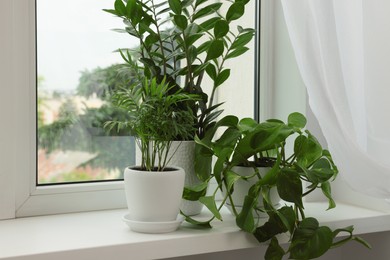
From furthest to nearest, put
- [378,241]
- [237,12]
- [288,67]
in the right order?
[288,67] → [378,241] → [237,12]

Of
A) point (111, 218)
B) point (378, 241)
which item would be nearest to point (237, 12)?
point (111, 218)

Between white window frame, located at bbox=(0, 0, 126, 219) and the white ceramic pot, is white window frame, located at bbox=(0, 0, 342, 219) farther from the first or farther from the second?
the white ceramic pot

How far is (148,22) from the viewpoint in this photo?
1.38 meters

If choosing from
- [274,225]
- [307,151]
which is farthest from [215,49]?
[274,225]

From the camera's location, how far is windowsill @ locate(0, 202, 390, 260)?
111 cm

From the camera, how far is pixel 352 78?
138cm

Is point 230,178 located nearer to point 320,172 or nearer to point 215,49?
point 320,172

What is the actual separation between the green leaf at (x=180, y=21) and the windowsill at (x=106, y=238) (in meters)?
0.47

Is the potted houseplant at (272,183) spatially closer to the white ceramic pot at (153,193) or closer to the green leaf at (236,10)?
the white ceramic pot at (153,193)

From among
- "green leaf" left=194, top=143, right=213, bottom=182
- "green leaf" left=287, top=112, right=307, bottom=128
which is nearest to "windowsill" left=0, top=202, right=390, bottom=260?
"green leaf" left=194, top=143, right=213, bottom=182

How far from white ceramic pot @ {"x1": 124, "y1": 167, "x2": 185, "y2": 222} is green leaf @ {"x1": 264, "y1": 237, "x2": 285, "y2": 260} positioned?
23 centimetres

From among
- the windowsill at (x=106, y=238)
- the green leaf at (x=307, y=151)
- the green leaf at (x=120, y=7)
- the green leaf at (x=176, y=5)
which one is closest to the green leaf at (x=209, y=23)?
the green leaf at (x=176, y=5)

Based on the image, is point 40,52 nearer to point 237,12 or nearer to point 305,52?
point 237,12

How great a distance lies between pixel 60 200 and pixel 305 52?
72cm
